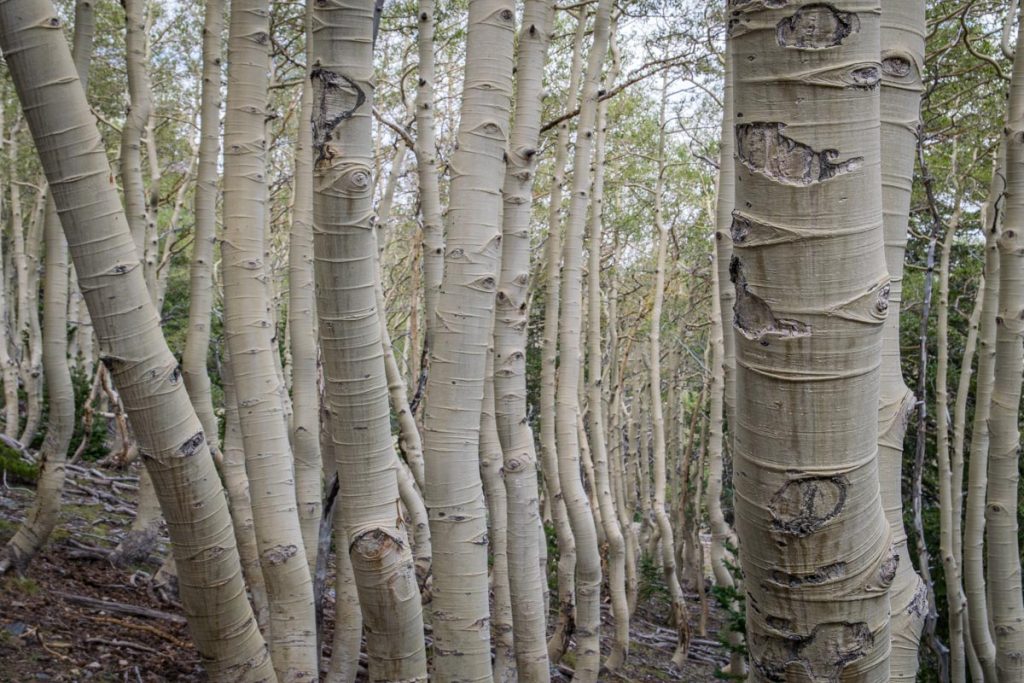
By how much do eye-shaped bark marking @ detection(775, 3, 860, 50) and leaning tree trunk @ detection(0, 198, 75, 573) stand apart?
469 centimetres

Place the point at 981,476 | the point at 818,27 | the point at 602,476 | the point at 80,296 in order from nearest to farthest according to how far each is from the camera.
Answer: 1. the point at 818,27
2. the point at 981,476
3. the point at 602,476
4. the point at 80,296

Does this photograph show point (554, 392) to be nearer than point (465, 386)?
No

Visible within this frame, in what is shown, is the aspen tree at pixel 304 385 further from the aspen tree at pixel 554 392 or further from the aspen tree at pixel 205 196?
the aspen tree at pixel 554 392

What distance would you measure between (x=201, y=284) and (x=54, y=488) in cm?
166

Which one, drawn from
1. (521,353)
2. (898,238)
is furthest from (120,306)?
(521,353)

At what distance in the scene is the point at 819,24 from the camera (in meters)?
1.03

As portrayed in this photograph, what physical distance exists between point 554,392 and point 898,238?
4642mm

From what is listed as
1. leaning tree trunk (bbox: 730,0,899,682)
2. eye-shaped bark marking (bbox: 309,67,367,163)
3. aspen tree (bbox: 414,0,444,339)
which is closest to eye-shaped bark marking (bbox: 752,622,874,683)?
leaning tree trunk (bbox: 730,0,899,682)

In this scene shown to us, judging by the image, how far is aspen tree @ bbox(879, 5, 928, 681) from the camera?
1.45 m

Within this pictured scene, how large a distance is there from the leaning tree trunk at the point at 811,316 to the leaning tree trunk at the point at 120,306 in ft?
4.75

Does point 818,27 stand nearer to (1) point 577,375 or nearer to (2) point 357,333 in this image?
(2) point 357,333

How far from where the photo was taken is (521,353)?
3695 millimetres

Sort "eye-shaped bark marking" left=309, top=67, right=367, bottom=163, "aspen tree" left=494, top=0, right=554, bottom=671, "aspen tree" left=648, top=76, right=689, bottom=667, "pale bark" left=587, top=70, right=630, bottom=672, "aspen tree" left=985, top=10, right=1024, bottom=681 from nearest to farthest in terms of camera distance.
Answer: "eye-shaped bark marking" left=309, top=67, right=367, bottom=163
"aspen tree" left=494, top=0, right=554, bottom=671
"aspen tree" left=985, top=10, right=1024, bottom=681
"pale bark" left=587, top=70, right=630, bottom=672
"aspen tree" left=648, top=76, right=689, bottom=667

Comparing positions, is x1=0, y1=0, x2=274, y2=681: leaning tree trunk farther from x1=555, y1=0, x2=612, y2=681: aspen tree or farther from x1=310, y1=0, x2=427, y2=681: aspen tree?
x1=555, y1=0, x2=612, y2=681: aspen tree
